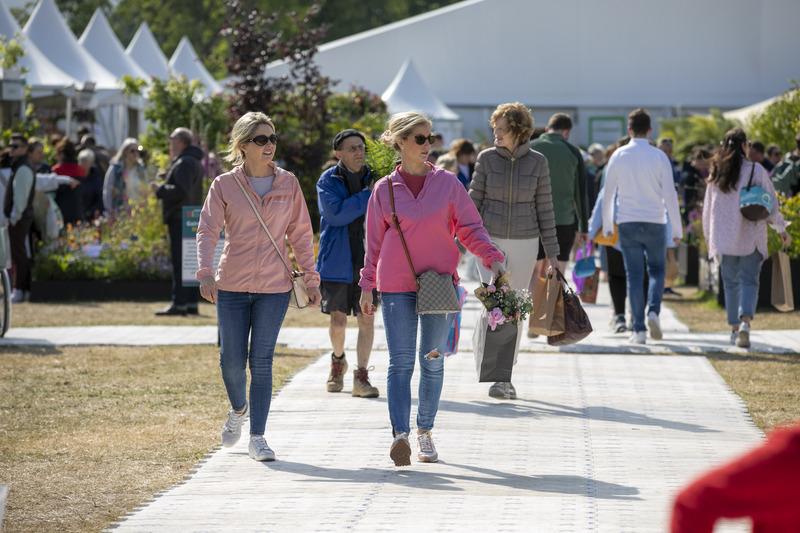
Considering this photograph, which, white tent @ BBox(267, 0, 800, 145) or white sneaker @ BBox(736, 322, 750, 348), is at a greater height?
white tent @ BBox(267, 0, 800, 145)

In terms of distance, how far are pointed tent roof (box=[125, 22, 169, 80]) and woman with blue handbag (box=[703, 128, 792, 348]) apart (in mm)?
31556

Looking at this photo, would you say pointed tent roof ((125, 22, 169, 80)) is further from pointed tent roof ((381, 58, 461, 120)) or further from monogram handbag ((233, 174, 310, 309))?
monogram handbag ((233, 174, 310, 309))

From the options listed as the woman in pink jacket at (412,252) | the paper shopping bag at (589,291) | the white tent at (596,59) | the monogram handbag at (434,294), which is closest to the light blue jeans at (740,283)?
the paper shopping bag at (589,291)

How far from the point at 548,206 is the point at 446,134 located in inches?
924

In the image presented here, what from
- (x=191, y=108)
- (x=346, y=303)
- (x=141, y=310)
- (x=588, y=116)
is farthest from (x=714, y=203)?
(x=588, y=116)

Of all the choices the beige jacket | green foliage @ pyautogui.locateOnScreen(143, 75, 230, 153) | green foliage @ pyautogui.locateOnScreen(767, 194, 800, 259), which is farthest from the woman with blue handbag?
green foliage @ pyautogui.locateOnScreen(143, 75, 230, 153)

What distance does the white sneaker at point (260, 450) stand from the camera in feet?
20.3

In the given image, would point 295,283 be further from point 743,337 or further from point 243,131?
point 743,337

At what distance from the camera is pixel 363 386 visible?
8.11 m

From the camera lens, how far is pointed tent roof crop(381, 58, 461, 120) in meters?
29.6

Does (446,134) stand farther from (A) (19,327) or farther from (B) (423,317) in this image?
(B) (423,317)

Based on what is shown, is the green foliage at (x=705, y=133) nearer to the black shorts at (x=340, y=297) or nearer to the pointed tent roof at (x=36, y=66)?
the pointed tent roof at (x=36, y=66)

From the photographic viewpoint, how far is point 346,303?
313 inches

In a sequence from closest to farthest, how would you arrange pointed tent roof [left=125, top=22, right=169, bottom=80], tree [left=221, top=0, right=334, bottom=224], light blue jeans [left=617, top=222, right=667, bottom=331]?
light blue jeans [left=617, top=222, right=667, bottom=331] < tree [left=221, top=0, right=334, bottom=224] < pointed tent roof [left=125, top=22, right=169, bottom=80]
